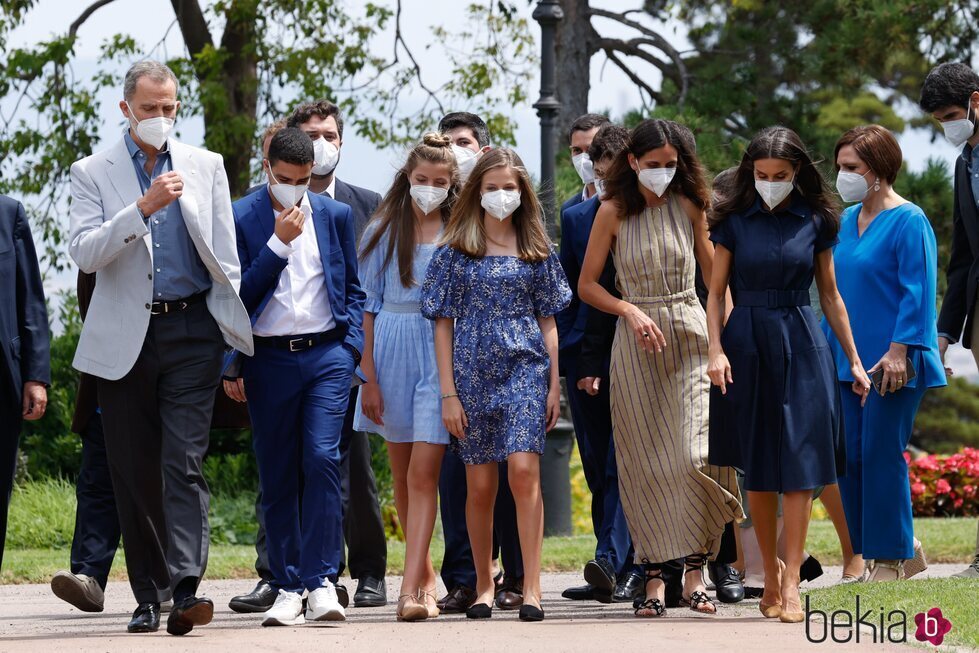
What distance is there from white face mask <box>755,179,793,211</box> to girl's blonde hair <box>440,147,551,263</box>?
1.00 metres

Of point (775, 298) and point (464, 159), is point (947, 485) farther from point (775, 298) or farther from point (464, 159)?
Answer: point (775, 298)

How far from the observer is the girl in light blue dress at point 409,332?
7.16 m

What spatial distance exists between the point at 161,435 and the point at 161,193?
1035mm

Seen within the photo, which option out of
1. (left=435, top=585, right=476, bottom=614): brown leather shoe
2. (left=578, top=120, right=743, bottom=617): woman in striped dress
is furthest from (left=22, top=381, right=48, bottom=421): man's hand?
(left=578, top=120, right=743, bottom=617): woman in striped dress

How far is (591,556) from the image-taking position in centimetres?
972

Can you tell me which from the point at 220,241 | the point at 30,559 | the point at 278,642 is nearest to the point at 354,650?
the point at 278,642

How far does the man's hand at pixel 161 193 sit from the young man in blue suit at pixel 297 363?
2.18 ft

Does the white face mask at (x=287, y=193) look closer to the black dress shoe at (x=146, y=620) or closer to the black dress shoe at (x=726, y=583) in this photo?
the black dress shoe at (x=146, y=620)

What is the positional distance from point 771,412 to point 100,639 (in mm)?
2871

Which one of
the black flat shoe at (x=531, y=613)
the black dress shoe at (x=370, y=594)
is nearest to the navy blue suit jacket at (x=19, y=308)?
the black dress shoe at (x=370, y=594)

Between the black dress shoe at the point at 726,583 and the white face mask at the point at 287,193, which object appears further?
the black dress shoe at the point at 726,583

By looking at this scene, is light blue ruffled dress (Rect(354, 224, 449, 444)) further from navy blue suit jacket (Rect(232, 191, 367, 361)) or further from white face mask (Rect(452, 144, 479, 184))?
white face mask (Rect(452, 144, 479, 184))

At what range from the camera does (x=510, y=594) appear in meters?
7.62

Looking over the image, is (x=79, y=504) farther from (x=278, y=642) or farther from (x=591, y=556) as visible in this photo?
(x=591, y=556)
